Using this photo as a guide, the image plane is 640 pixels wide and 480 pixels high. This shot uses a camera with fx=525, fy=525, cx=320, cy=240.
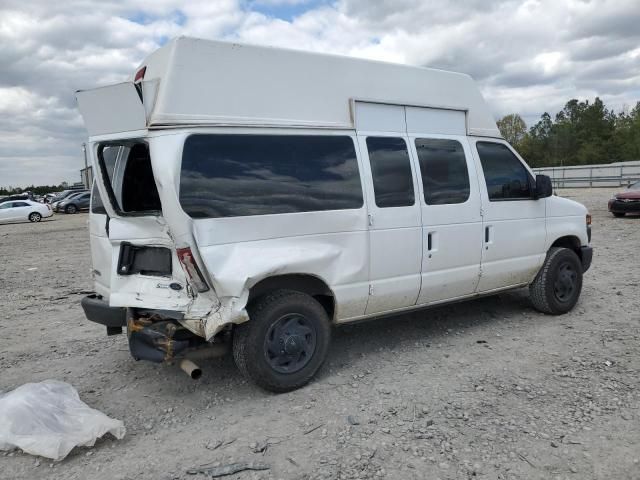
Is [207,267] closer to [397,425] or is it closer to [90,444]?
[90,444]

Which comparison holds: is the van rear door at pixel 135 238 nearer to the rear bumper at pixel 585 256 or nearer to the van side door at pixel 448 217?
the van side door at pixel 448 217

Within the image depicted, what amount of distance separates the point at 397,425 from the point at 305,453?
0.72 meters

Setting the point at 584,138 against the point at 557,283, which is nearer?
the point at 557,283

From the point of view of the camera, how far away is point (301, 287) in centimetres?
439

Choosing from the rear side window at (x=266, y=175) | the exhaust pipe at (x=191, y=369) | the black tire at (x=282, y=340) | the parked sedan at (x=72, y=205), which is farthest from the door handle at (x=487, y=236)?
the parked sedan at (x=72, y=205)

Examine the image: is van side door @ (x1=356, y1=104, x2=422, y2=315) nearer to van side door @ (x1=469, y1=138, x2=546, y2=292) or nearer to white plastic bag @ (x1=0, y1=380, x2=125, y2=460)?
van side door @ (x1=469, y1=138, x2=546, y2=292)

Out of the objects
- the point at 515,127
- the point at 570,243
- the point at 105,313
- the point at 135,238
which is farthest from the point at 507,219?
the point at 515,127

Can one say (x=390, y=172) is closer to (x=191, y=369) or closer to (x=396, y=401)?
(x=396, y=401)

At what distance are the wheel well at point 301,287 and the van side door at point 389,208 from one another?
0.38m

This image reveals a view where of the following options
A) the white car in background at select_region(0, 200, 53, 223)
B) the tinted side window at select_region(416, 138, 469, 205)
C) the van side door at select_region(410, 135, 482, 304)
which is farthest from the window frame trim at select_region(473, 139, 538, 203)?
the white car in background at select_region(0, 200, 53, 223)

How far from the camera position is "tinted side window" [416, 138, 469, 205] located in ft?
16.6

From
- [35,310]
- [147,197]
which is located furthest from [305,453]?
[35,310]

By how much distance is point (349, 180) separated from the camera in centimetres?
454

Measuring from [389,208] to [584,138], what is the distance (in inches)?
3257
